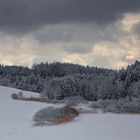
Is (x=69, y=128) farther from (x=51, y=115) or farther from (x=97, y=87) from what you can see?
(x=97, y=87)

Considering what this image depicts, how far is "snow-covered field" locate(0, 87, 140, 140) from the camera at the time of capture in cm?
2492

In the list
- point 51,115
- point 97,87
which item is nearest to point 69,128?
point 51,115

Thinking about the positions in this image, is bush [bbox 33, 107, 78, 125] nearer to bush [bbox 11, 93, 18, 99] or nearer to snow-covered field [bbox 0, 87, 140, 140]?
snow-covered field [bbox 0, 87, 140, 140]

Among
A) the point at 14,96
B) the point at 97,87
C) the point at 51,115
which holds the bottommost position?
the point at 51,115

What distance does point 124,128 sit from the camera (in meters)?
28.8

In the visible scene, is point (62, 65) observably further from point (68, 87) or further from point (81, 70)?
point (68, 87)

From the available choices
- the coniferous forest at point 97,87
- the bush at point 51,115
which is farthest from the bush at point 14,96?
the bush at point 51,115

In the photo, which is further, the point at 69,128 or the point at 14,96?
the point at 14,96

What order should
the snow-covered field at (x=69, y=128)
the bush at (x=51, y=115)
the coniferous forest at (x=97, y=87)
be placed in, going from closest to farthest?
1. the snow-covered field at (x=69, y=128)
2. the bush at (x=51, y=115)
3. the coniferous forest at (x=97, y=87)

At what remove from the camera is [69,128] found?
2861 centimetres

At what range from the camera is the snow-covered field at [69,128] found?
24.9 m

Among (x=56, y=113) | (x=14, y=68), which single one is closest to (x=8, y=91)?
(x=56, y=113)

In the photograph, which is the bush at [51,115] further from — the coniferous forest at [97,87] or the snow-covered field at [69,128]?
the coniferous forest at [97,87]

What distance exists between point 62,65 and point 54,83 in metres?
77.7
